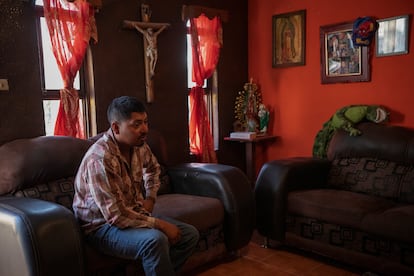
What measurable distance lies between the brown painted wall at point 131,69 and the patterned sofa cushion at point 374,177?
1.40 meters

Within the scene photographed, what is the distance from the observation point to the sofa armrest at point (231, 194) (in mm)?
2682

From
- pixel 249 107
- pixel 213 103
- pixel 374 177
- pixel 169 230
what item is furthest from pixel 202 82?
pixel 169 230

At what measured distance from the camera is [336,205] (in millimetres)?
2590

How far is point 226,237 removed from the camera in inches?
108

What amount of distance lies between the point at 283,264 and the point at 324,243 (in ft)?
1.04

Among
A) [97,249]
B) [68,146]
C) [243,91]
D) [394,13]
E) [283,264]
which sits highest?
[394,13]

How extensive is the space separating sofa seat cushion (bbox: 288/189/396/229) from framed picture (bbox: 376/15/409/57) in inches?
50.5

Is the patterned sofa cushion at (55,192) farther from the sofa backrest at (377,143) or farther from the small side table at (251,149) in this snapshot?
the sofa backrest at (377,143)

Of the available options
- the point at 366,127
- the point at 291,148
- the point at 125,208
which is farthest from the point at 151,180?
the point at 291,148

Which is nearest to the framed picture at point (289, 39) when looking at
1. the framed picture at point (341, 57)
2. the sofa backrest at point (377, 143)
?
the framed picture at point (341, 57)

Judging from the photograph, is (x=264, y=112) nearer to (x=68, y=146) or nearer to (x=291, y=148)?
(x=291, y=148)

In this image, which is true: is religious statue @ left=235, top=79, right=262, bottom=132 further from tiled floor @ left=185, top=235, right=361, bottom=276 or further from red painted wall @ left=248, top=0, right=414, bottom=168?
tiled floor @ left=185, top=235, right=361, bottom=276

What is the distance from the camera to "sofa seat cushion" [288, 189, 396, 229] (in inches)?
97.6

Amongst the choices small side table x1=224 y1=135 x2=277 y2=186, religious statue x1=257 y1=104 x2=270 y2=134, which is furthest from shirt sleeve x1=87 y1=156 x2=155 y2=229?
religious statue x1=257 y1=104 x2=270 y2=134
